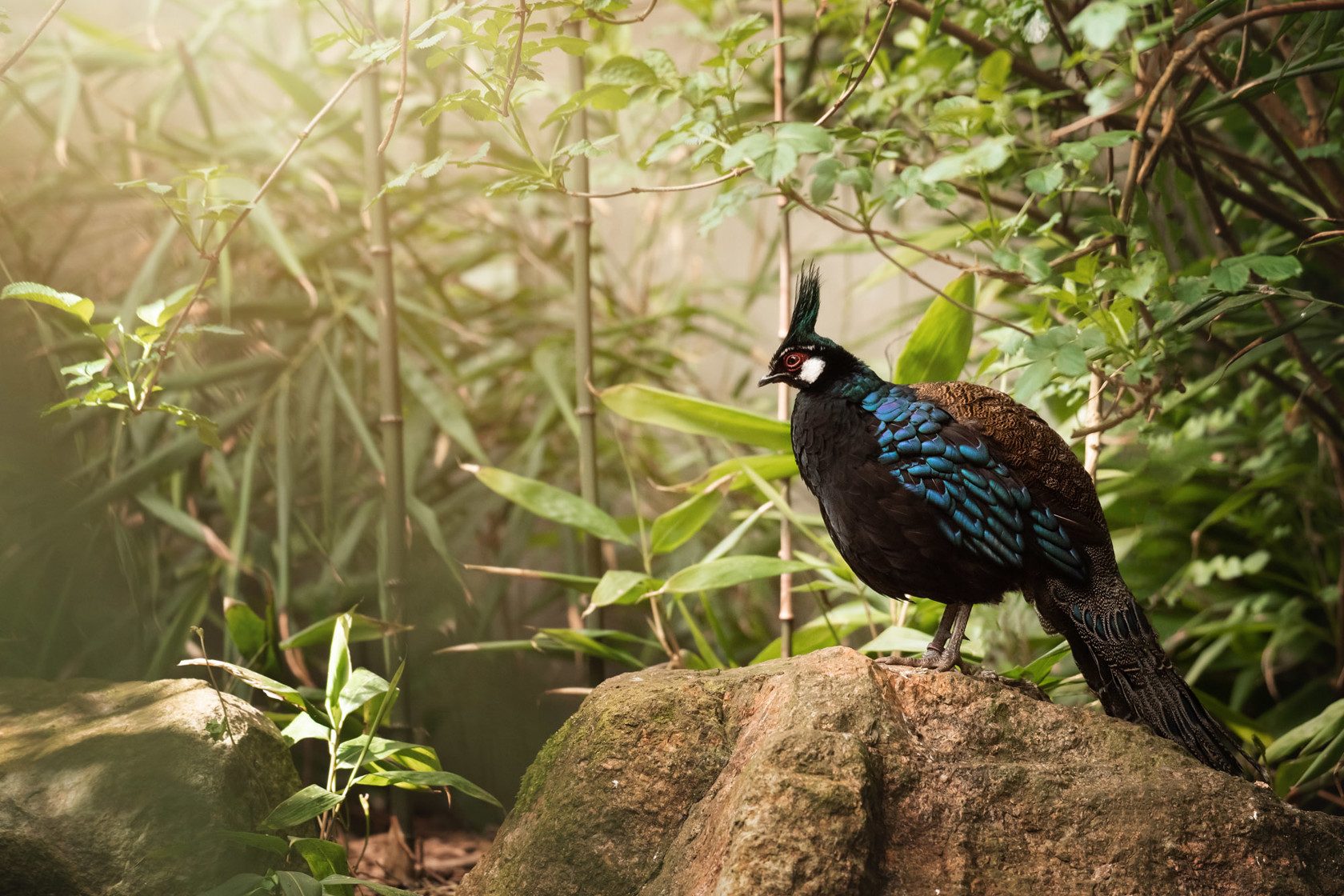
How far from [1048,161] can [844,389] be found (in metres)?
0.70

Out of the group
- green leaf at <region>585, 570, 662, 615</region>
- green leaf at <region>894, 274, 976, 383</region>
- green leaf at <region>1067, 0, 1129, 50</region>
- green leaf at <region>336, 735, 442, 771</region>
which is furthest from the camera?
green leaf at <region>894, 274, 976, 383</region>

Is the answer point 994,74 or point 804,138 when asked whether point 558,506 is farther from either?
point 994,74

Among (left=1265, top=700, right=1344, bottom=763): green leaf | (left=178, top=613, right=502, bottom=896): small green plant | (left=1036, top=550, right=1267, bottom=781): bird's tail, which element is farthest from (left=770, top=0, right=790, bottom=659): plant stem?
(left=1265, top=700, right=1344, bottom=763): green leaf

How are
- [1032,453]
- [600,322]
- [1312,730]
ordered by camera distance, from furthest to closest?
[600,322] → [1312,730] → [1032,453]

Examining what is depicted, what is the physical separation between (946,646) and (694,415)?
621 mm

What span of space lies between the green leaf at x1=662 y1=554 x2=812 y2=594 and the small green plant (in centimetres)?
47

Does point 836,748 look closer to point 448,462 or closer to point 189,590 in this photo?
point 189,590

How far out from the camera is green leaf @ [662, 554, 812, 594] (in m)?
1.63

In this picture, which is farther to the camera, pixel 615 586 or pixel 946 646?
pixel 615 586

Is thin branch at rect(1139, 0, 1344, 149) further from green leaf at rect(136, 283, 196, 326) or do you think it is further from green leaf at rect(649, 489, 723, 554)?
green leaf at rect(136, 283, 196, 326)

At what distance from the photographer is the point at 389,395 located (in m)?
1.75

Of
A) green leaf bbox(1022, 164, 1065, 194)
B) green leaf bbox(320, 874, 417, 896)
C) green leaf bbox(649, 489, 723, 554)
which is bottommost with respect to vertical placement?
green leaf bbox(320, 874, 417, 896)

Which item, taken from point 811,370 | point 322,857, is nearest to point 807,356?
point 811,370

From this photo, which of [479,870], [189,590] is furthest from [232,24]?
[479,870]
